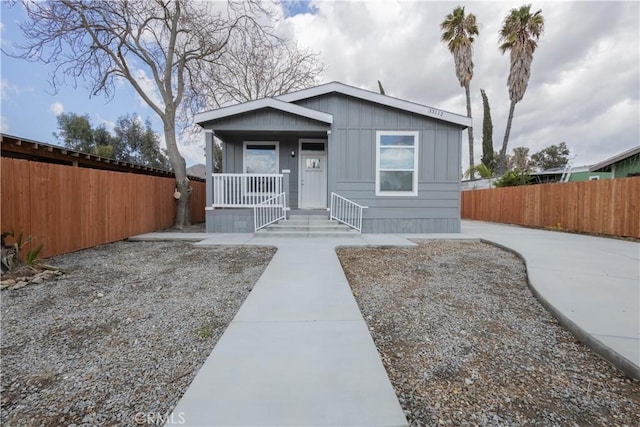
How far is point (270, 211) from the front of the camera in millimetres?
7945

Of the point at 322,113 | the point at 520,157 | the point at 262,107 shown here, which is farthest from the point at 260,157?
the point at 520,157

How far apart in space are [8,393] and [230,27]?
11912 millimetres

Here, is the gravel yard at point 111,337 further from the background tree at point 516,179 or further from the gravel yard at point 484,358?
the background tree at point 516,179

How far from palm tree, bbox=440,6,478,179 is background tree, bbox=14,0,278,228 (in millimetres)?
13682

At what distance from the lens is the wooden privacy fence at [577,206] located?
23.8 ft

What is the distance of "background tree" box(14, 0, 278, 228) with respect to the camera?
330 inches

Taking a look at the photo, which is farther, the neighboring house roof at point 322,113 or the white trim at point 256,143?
the white trim at point 256,143

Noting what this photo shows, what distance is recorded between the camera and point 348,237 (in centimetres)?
715

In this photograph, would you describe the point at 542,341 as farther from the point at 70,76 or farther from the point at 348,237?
the point at 70,76

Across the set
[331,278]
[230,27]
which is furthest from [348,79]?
[331,278]

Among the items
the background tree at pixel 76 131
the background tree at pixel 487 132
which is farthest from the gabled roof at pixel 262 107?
the background tree at pixel 76 131

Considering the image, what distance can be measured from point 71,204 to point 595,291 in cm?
868

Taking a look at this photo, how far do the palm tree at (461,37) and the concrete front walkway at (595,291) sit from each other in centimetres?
1355

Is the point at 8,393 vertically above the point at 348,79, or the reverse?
the point at 348,79
